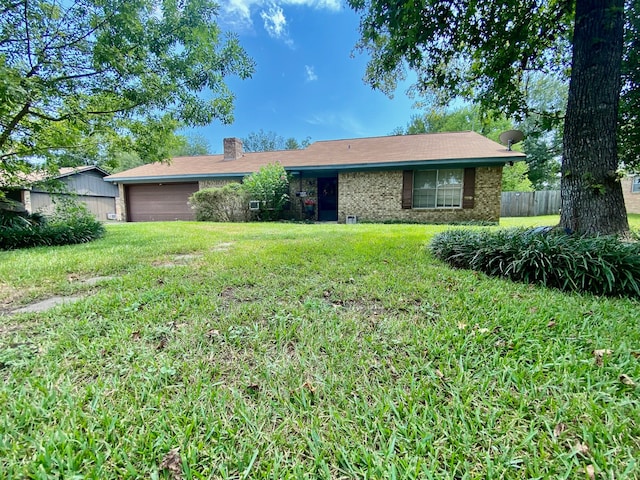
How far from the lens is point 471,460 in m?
1.05

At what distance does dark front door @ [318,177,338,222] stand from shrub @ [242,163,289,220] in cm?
233

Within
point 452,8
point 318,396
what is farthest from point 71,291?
point 452,8

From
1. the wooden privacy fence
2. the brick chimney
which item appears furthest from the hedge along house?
the wooden privacy fence

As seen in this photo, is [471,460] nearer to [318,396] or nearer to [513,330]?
[318,396]

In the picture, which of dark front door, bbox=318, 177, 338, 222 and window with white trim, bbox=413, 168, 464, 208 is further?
dark front door, bbox=318, 177, 338, 222

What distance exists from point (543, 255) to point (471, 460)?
2886 millimetres

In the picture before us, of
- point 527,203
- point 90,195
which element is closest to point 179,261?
point 90,195

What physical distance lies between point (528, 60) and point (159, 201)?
1565 cm

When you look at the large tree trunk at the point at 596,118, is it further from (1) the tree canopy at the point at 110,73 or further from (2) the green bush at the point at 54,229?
(2) the green bush at the point at 54,229

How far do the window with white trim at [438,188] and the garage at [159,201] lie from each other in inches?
416

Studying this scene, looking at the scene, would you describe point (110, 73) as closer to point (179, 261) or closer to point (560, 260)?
point (179, 261)

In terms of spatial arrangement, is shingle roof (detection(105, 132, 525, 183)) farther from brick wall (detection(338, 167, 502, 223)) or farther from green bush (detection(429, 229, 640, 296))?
green bush (detection(429, 229, 640, 296))

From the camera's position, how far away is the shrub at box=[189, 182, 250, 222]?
11367 millimetres

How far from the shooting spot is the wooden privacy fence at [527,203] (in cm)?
1566
